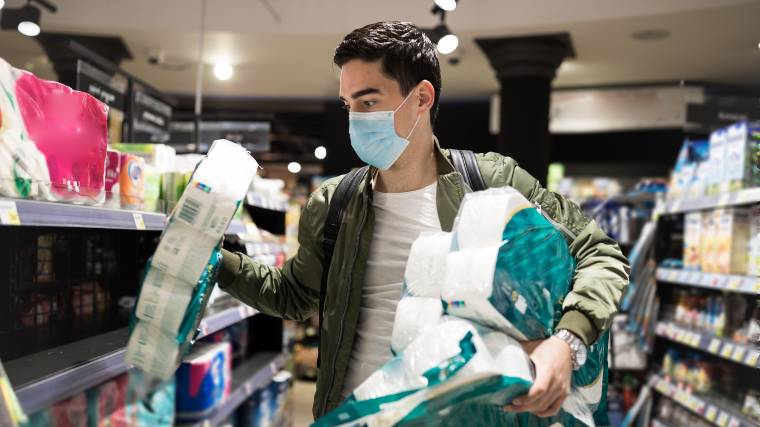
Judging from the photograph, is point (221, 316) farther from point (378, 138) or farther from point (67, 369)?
point (378, 138)

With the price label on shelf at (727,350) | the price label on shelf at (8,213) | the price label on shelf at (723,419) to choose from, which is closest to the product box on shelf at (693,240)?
the price label on shelf at (727,350)

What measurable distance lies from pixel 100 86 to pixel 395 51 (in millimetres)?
2434

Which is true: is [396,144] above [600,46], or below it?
below

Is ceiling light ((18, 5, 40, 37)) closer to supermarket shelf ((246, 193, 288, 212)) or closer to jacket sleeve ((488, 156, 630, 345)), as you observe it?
supermarket shelf ((246, 193, 288, 212))

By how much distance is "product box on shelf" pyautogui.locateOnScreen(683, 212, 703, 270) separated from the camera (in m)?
4.16

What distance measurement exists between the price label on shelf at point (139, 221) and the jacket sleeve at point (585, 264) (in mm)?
990

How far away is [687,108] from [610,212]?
1.37 meters

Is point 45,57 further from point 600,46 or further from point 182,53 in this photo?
point 600,46

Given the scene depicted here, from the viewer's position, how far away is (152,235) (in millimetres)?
2857

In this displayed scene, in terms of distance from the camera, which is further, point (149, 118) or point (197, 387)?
point (149, 118)

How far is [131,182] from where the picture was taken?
6.84 feet

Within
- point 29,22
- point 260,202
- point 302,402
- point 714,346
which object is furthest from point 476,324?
point 302,402

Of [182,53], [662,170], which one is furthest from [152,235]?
[662,170]

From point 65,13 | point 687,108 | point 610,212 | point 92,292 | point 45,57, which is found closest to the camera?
point 92,292
